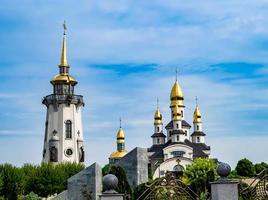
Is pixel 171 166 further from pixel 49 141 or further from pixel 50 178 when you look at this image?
pixel 50 178

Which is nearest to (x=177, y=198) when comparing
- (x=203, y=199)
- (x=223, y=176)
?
(x=203, y=199)

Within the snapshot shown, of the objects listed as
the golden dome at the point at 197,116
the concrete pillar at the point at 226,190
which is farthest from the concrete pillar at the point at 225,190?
the golden dome at the point at 197,116

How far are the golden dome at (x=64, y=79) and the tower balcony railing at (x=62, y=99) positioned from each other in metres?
1.35

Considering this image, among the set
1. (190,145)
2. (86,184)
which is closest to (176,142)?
(190,145)

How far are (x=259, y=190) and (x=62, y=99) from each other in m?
43.6

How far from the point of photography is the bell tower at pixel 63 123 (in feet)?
173

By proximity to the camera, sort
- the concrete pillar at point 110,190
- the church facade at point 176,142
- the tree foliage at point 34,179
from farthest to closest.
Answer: the church facade at point 176,142
the tree foliage at point 34,179
the concrete pillar at point 110,190

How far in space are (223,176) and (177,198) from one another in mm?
1655

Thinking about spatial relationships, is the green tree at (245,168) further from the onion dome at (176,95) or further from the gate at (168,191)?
the gate at (168,191)

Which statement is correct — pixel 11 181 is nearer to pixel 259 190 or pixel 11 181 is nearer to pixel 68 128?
pixel 68 128

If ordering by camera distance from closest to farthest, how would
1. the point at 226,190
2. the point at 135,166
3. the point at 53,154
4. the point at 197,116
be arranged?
the point at 226,190
the point at 135,166
the point at 53,154
the point at 197,116

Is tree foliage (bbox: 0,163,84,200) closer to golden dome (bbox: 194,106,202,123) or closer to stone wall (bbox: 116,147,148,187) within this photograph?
stone wall (bbox: 116,147,148,187)

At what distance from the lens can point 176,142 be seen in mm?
66875

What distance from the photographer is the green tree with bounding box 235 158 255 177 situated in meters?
66.5
